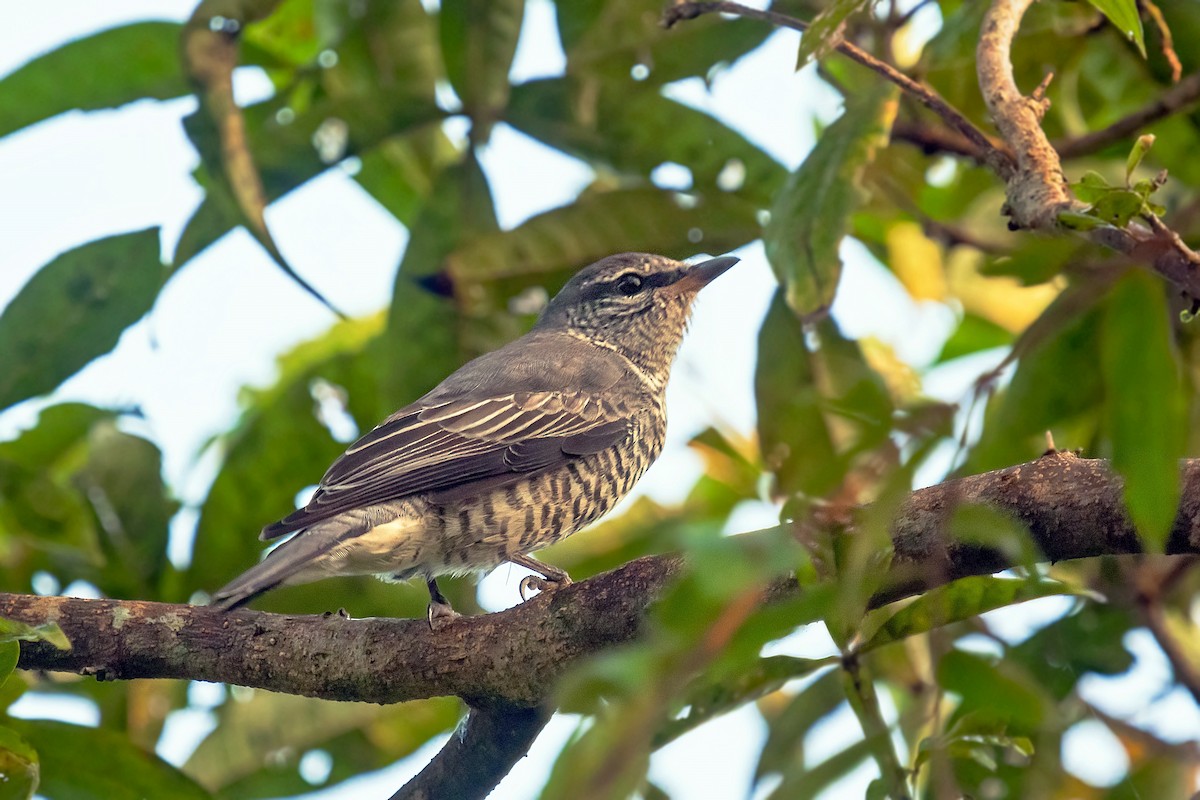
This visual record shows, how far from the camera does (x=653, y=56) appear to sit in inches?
191

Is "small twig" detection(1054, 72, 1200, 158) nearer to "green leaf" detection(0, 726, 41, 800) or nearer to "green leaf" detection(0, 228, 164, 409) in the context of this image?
"green leaf" detection(0, 228, 164, 409)

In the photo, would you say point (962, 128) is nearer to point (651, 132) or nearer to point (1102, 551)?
point (1102, 551)

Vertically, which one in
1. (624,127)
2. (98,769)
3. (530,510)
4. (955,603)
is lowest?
(955,603)

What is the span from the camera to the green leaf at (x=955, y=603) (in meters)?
2.51

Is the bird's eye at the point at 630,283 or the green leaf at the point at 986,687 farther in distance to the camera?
the bird's eye at the point at 630,283

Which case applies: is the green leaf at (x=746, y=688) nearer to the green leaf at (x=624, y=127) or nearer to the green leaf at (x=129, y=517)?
the green leaf at (x=624, y=127)

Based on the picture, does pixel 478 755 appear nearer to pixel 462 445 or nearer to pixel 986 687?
pixel 462 445

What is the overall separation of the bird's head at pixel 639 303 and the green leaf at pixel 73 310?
1.92 m

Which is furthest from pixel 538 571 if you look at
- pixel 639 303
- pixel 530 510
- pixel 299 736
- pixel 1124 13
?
pixel 1124 13

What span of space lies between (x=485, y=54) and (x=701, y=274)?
1.49m

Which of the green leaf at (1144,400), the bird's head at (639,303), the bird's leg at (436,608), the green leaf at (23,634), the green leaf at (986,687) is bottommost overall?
the green leaf at (986,687)

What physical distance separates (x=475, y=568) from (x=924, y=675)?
62.4 inches

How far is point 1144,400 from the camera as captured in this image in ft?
5.25

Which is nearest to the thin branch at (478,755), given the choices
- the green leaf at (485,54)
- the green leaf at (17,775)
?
the green leaf at (17,775)
